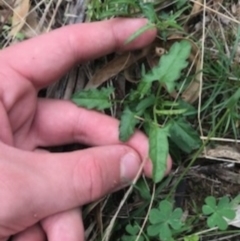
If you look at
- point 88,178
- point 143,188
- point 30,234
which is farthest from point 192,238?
point 30,234

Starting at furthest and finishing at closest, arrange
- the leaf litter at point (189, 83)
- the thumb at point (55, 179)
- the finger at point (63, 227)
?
the leaf litter at point (189, 83) < the finger at point (63, 227) < the thumb at point (55, 179)

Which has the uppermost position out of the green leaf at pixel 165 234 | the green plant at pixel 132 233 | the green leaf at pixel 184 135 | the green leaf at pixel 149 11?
the green leaf at pixel 149 11

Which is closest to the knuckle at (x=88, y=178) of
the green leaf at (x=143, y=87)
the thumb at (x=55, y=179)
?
the thumb at (x=55, y=179)

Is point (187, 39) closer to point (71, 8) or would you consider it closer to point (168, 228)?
point (71, 8)

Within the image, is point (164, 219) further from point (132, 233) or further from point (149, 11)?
point (149, 11)

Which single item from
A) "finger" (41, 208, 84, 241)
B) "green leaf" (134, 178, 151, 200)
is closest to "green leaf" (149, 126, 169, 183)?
"green leaf" (134, 178, 151, 200)

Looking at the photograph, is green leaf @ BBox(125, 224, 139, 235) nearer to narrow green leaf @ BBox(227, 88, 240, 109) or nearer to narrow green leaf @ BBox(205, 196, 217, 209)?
narrow green leaf @ BBox(205, 196, 217, 209)

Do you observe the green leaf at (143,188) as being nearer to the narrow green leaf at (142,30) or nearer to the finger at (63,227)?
the finger at (63,227)
